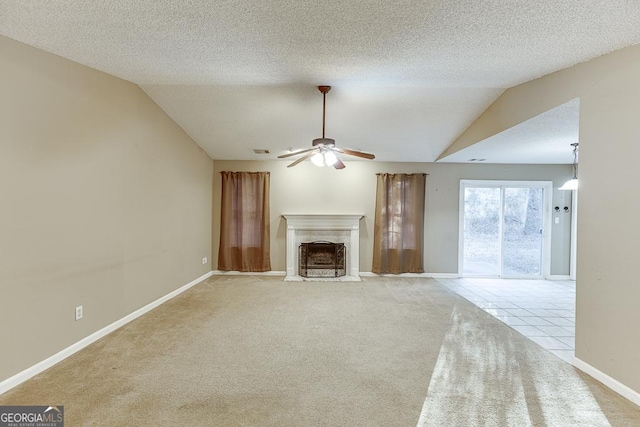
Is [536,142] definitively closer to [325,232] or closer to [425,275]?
[425,275]

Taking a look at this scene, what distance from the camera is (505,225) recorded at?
6160 mm

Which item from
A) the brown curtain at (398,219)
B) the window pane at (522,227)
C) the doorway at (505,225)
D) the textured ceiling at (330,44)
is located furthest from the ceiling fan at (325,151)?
the window pane at (522,227)

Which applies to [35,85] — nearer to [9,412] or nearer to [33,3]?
[33,3]

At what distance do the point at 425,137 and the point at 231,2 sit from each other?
3.88 metres

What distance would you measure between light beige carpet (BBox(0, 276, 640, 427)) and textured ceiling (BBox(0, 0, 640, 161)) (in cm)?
258

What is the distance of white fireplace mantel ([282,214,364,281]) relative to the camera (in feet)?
19.8

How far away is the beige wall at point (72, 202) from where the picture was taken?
2254 millimetres

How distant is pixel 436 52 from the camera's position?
2.47 m

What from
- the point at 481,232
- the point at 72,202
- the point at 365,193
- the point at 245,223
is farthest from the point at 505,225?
the point at 72,202

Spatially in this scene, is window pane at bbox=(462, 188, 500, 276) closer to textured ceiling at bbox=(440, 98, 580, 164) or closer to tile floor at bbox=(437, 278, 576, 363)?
tile floor at bbox=(437, 278, 576, 363)

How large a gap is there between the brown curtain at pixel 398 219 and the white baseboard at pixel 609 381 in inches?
139

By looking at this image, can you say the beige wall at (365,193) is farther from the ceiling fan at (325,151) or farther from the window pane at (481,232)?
the ceiling fan at (325,151)

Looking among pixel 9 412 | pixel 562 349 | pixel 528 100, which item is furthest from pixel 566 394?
pixel 9 412

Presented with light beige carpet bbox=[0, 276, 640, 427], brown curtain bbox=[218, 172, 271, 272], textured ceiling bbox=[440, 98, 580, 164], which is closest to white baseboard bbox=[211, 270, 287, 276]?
brown curtain bbox=[218, 172, 271, 272]
